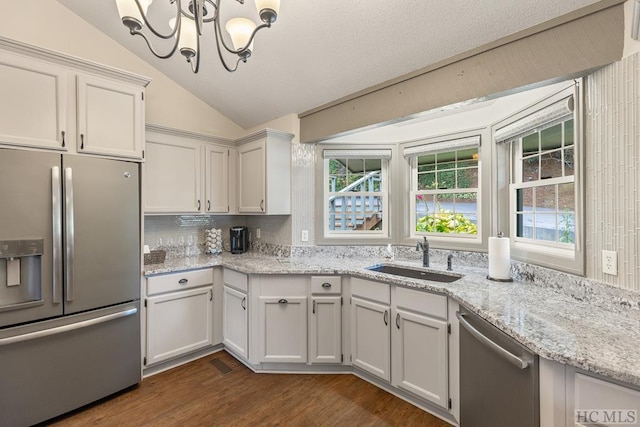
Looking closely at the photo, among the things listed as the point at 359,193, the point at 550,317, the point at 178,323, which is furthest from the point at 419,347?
the point at 178,323

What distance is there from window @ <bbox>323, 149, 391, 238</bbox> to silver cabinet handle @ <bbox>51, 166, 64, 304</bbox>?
7.13ft

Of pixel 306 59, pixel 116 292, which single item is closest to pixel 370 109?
pixel 306 59

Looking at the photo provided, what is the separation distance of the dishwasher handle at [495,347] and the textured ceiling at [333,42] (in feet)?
5.73

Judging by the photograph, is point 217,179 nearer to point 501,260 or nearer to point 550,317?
point 501,260

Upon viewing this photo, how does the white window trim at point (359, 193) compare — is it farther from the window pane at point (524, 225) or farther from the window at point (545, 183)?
the window pane at point (524, 225)

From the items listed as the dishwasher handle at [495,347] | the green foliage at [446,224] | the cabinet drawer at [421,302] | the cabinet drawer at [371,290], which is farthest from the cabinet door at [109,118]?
the green foliage at [446,224]

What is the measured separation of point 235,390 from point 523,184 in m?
2.81

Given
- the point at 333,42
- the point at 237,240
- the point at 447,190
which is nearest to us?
the point at 333,42

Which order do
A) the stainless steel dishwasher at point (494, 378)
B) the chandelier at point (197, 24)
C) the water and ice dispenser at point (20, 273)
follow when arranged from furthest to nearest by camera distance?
Answer: the water and ice dispenser at point (20, 273) < the chandelier at point (197, 24) < the stainless steel dishwasher at point (494, 378)

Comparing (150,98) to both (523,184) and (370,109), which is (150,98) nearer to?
(370,109)

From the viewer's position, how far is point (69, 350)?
192cm

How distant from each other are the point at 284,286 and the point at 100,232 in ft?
4.63

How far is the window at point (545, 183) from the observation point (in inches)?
67.7

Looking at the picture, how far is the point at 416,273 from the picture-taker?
8.13 feet
